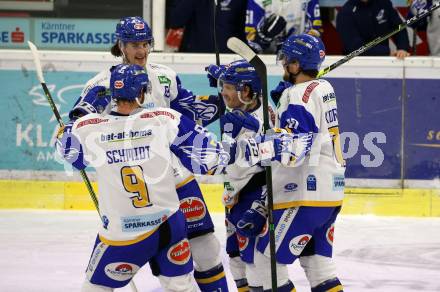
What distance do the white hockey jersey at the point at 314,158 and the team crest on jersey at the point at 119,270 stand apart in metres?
0.75

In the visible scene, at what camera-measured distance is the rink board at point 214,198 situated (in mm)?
6891

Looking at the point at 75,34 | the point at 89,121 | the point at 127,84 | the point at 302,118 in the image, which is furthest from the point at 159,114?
the point at 75,34

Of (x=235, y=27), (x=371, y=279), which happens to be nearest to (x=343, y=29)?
(x=235, y=27)

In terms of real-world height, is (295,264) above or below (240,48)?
below

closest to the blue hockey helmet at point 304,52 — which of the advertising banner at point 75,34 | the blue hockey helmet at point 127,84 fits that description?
the blue hockey helmet at point 127,84

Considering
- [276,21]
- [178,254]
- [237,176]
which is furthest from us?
Result: [276,21]

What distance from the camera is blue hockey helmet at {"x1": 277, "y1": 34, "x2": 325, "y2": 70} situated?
4.12m

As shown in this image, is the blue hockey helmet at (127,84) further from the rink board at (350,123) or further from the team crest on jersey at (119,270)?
the rink board at (350,123)

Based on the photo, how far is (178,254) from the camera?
3.79m

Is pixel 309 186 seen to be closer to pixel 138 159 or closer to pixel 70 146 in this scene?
pixel 138 159

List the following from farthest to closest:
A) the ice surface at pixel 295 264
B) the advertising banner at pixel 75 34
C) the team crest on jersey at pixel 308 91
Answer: the advertising banner at pixel 75 34
the ice surface at pixel 295 264
the team crest on jersey at pixel 308 91

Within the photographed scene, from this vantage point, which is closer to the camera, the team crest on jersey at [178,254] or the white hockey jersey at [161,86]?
the team crest on jersey at [178,254]

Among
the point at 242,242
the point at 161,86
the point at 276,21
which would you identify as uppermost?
the point at 276,21

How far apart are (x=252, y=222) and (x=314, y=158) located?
376mm
